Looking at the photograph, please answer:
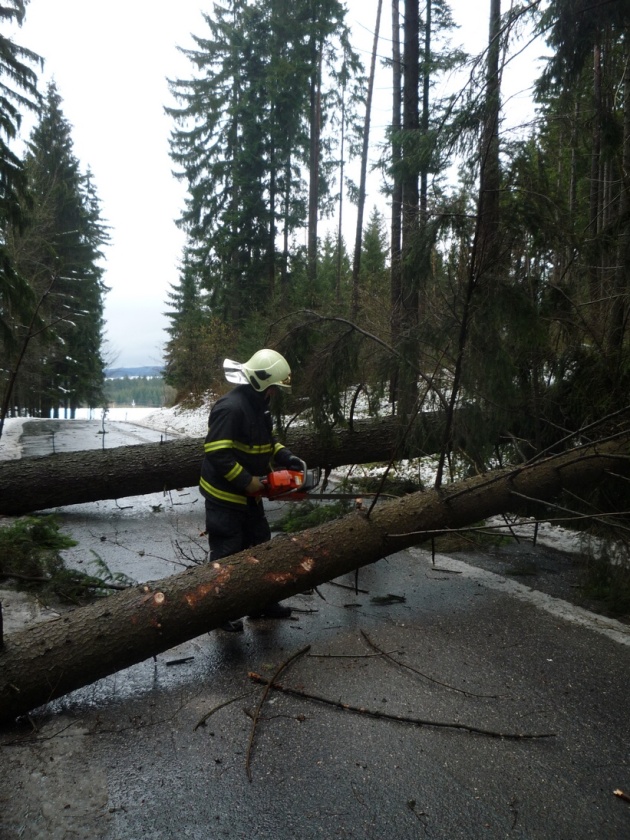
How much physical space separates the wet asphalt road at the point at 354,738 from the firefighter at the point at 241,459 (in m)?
0.65

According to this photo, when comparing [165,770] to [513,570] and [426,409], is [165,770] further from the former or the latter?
[426,409]

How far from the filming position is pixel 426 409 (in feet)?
23.2

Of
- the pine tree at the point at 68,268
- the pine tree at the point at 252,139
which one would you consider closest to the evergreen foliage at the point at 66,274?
the pine tree at the point at 68,268

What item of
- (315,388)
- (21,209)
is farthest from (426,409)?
(21,209)

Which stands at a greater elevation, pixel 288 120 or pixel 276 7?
pixel 276 7

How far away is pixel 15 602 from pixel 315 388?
317 centimetres

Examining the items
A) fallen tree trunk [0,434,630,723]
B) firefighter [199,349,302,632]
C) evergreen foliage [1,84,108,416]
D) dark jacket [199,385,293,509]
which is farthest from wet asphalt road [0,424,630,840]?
evergreen foliage [1,84,108,416]

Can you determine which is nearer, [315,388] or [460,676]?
[460,676]

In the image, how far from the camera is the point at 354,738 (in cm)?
288

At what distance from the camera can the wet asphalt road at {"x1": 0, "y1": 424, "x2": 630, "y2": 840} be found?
7.67 ft

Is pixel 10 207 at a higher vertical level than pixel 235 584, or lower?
higher

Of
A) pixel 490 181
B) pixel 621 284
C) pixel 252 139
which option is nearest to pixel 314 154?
pixel 252 139

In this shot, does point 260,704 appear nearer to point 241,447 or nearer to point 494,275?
point 241,447

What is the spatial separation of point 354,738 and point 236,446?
2.21m
